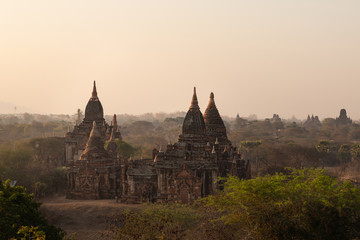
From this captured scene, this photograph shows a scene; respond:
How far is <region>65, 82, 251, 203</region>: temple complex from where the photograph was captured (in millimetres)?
32156

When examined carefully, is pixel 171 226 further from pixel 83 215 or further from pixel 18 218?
pixel 83 215

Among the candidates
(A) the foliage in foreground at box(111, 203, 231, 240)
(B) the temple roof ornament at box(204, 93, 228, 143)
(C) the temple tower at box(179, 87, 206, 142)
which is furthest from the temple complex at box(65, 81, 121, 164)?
(A) the foliage in foreground at box(111, 203, 231, 240)

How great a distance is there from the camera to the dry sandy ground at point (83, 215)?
2859 centimetres

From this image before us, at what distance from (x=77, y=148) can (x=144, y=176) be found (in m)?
17.9

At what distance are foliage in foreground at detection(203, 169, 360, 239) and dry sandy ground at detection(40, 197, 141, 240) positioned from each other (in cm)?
1272

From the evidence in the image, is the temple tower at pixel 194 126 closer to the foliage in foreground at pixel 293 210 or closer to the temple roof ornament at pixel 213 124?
the temple roof ornament at pixel 213 124

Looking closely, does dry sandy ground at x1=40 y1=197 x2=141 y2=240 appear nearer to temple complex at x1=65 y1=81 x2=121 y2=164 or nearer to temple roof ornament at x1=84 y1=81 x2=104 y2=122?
temple complex at x1=65 y1=81 x2=121 y2=164

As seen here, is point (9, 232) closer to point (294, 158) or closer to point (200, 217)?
point (200, 217)

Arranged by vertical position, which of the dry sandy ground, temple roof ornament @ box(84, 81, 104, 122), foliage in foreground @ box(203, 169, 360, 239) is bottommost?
the dry sandy ground

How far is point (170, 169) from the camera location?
32469 millimetres

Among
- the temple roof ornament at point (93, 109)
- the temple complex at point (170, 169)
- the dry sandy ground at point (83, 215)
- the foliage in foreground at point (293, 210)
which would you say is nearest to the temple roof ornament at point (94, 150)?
the temple complex at point (170, 169)

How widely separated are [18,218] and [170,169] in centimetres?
1678

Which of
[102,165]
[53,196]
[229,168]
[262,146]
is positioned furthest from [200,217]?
[262,146]

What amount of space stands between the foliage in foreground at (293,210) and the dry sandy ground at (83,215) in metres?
12.7
